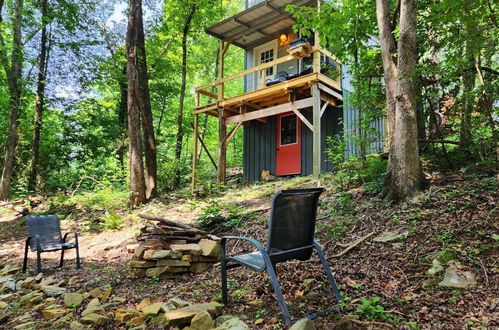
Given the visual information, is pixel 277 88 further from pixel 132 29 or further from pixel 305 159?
pixel 132 29

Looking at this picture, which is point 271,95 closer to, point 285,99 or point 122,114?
point 285,99

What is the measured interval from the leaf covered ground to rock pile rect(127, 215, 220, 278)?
0.49ft

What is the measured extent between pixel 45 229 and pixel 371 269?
5.22 meters

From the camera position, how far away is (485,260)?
10.0ft

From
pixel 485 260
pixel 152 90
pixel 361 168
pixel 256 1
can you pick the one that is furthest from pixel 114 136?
pixel 485 260

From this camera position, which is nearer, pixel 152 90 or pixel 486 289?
pixel 486 289

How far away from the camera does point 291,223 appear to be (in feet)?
9.16

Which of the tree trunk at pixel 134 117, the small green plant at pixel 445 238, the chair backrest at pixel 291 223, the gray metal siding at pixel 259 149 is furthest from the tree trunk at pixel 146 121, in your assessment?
the small green plant at pixel 445 238

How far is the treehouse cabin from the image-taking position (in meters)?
9.87

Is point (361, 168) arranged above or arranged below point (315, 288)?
above

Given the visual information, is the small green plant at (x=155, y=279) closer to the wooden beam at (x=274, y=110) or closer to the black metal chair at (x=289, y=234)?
Result: the black metal chair at (x=289, y=234)

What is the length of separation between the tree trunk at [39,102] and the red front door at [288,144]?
9.45 m

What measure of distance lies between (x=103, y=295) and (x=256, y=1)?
11537 mm

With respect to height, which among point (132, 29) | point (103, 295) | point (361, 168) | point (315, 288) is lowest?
point (103, 295)
